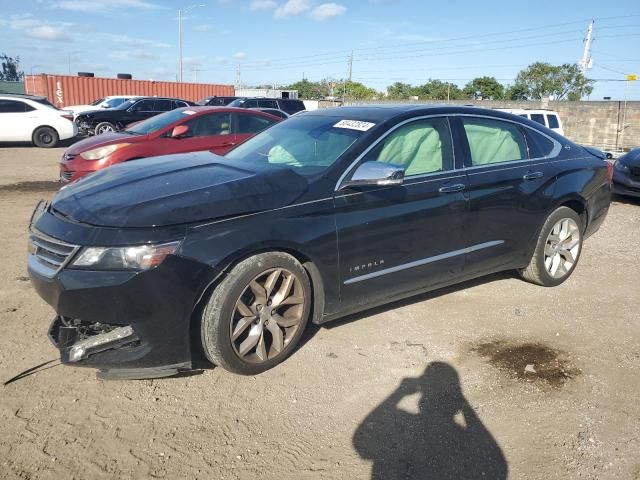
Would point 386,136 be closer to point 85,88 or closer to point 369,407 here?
point 369,407

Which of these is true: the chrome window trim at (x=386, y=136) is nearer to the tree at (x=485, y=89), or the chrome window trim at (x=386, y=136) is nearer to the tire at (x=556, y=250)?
the tire at (x=556, y=250)

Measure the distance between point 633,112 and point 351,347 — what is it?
2679 centimetres

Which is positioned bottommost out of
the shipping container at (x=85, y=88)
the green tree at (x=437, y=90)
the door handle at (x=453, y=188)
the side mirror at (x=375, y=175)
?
the door handle at (x=453, y=188)

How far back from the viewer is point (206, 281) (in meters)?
3.01

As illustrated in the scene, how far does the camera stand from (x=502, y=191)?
14.4ft

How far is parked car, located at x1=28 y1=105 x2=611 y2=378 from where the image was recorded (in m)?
Result: 2.92

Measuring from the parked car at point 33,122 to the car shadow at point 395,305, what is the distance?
49.3 ft

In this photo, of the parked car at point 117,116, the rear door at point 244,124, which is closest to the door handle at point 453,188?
the rear door at point 244,124

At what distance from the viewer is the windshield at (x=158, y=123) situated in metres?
8.53

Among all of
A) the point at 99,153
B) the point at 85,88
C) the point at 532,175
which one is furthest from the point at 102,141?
the point at 85,88

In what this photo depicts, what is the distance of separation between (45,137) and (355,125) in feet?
49.6

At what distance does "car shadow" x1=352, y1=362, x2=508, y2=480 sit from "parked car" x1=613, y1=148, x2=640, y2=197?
7.86 m

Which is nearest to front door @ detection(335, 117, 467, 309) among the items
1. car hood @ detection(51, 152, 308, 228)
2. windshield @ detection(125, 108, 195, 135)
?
car hood @ detection(51, 152, 308, 228)

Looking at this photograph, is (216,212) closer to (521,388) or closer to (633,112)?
(521,388)
